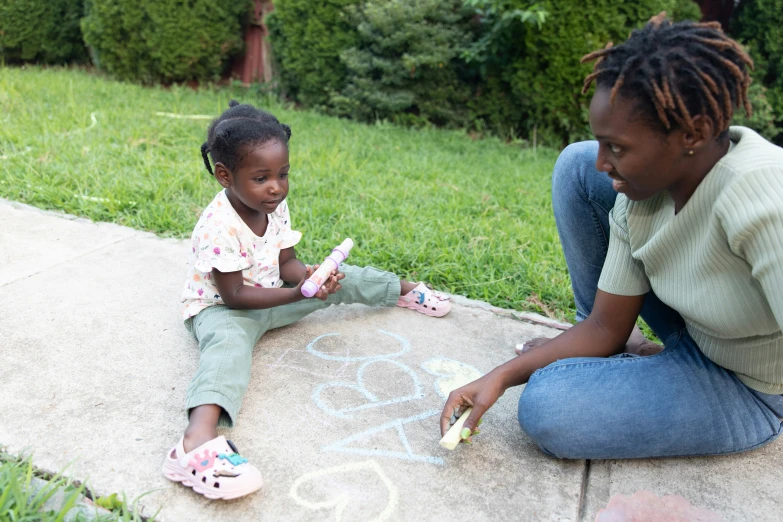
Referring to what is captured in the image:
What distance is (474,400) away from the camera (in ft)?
5.52

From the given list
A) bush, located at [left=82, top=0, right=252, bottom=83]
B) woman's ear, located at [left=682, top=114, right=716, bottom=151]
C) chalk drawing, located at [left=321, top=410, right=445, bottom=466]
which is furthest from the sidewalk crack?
bush, located at [left=82, top=0, right=252, bottom=83]

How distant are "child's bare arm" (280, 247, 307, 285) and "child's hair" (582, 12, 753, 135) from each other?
1.24 metres

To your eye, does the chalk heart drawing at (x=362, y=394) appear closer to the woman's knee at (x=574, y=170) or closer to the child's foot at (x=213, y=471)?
the child's foot at (x=213, y=471)

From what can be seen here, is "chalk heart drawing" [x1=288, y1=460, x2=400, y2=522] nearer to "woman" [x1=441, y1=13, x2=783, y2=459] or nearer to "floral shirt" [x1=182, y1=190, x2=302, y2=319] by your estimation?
"woman" [x1=441, y1=13, x2=783, y2=459]

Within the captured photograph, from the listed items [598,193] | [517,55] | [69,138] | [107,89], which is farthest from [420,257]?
[107,89]

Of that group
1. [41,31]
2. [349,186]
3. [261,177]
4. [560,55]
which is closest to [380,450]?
[261,177]

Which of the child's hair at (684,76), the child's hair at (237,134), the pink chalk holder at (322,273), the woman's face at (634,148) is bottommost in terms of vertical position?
the pink chalk holder at (322,273)

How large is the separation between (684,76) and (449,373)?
3.64 ft

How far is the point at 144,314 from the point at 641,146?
170cm

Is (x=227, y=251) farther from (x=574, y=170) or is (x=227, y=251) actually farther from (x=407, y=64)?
(x=407, y=64)

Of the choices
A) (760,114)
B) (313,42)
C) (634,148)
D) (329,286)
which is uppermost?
(634,148)

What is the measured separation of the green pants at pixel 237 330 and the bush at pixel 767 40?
4364 mm

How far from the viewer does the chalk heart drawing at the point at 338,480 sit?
4.94ft

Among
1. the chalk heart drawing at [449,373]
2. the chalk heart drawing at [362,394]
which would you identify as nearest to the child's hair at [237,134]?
the chalk heart drawing at [362,394]
